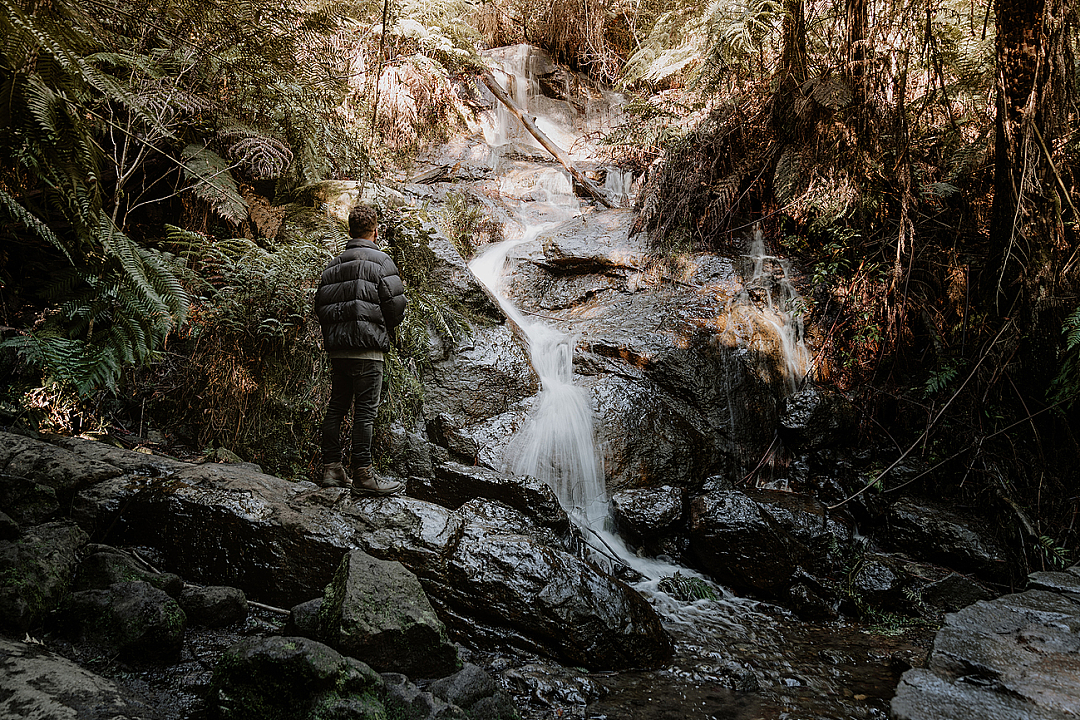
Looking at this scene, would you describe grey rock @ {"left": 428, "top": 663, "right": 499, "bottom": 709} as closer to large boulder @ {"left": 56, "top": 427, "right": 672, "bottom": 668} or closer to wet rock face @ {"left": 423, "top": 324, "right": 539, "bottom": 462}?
large boulder @ {"left": 56, "top": 427, "right": 672, "bottom": 668}

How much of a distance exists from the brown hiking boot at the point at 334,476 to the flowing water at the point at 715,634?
1819mm

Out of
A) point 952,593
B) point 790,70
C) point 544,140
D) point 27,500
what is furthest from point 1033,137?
point 544,140

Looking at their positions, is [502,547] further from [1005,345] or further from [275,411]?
[1005,345]

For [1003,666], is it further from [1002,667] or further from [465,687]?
[465,687]

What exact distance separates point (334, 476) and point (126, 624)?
1.79 meters

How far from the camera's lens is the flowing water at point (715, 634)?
318 centimetres

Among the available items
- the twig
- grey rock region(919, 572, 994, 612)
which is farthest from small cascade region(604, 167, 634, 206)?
grey rock region(919, 572, 994, 612)

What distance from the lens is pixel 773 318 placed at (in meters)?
6.96

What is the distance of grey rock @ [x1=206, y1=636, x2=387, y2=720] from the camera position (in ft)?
7.43

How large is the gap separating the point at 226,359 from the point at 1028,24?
288 inches

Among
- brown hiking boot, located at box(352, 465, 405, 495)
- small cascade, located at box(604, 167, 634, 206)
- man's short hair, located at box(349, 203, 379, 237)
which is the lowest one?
brown hiking boot, located at box(352, 465, 405, 495)

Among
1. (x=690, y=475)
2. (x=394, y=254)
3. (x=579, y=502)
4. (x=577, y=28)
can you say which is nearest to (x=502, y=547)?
(x=579, y=502)

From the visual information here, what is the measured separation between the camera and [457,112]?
11.8 meters

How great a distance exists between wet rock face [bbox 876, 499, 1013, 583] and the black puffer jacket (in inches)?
202
